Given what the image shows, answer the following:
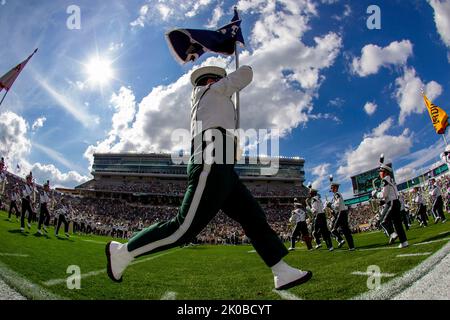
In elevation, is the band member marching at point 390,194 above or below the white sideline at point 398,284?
above

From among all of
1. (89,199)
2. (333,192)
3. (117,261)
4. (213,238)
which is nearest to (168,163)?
(89,199)

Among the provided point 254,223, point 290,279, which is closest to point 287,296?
point 290,279

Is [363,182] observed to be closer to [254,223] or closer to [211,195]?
[254,223]

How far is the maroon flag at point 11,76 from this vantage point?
15.1 m

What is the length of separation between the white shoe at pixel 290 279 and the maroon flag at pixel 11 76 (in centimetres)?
1720

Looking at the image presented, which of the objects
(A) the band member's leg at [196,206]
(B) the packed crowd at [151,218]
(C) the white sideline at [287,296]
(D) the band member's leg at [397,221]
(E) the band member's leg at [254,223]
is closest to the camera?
(A) the band member's leg at [196,206]

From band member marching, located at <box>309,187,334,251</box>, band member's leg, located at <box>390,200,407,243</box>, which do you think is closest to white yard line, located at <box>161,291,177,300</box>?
band member's leg, located at <box>390,200,407,243</box>

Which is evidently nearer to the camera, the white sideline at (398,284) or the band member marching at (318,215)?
the white sideline at (398,284)

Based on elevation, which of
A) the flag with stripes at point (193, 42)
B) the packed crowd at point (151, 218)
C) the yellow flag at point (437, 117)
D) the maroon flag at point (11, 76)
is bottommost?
the packed crowd at point (151, 218)

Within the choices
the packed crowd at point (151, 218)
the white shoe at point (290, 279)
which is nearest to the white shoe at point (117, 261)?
the white shoe at point (290, 279)

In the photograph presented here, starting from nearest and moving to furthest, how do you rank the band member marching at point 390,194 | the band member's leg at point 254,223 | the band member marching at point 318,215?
the band member's leg at point 254,223, the band member marching at point 390,194, the band member marching at point 318,215

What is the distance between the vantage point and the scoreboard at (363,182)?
69.1 m

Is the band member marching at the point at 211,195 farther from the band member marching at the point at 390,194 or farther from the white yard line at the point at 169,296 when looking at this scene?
the band member marching at the point at 390,194

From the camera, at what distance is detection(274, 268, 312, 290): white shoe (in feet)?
10.3
